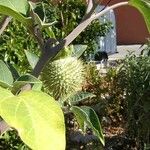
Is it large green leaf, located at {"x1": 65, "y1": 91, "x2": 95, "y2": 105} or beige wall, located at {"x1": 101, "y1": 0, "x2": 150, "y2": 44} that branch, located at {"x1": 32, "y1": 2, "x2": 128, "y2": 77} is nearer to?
large green leaf, located at {"x1": 65, "y1": 91, "x2": 95, "y2": 105}

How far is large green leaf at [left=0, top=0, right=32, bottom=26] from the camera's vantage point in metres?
1.09

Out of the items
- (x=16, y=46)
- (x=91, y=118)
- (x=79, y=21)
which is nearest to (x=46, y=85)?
(x=91, y=118)

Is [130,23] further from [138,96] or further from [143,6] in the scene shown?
[143,6]

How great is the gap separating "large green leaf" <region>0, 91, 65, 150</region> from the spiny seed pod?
599 millimetres

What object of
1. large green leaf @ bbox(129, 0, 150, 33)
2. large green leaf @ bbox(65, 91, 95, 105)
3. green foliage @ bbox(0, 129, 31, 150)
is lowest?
green foliage @ bbox(0, 129, 31, 150)

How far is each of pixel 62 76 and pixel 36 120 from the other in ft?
2.51

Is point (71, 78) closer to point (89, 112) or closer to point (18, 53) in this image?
point (89, 112)

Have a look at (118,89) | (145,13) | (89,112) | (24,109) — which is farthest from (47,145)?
(118,89)

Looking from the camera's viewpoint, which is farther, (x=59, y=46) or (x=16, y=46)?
(x=16, y=46)

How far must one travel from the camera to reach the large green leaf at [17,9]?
1.09 m

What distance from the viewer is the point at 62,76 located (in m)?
1.64

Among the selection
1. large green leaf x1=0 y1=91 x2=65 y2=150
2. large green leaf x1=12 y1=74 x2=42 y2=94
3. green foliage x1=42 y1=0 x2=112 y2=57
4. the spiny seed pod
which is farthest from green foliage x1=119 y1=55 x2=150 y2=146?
large green leaf x1=0 y1=91 x2=65 y2=150

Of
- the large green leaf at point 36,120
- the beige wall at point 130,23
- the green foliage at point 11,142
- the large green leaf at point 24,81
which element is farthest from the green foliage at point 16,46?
the beige wall at point 130,23

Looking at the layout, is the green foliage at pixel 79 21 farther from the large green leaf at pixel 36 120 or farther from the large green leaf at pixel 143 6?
the large green leaf at pixel 36 120
